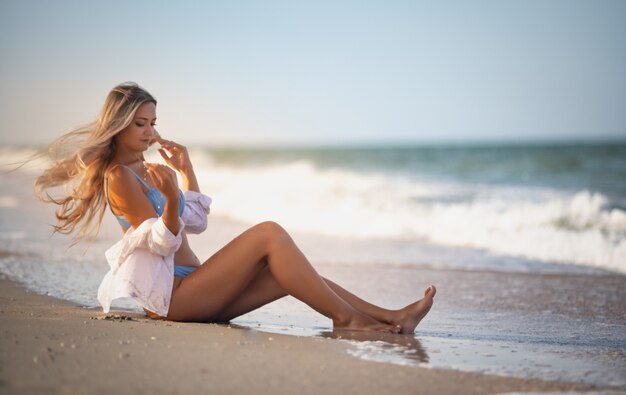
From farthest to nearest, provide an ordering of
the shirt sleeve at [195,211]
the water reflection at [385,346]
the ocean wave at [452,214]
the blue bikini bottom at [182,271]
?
the ocean wave at [452,214]
the shirt sleeve at [195,211]
the blue bikini bottom at [182,271]
the water reflection at [385,346]

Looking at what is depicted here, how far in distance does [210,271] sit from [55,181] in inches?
43.7

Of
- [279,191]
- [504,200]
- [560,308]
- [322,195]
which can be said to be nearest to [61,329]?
[560,308]

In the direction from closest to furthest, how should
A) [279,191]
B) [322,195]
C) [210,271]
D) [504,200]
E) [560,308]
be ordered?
[210,271] → [560,308] → [504,200] → [322,195] → [279,191]

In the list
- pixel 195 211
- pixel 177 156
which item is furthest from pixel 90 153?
pixel 195 211

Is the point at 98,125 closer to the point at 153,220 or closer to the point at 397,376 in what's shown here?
the point at 153,220

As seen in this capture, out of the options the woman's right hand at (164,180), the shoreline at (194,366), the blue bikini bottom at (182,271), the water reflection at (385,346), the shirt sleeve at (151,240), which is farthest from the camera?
the blue bikini bottom at (182,271)

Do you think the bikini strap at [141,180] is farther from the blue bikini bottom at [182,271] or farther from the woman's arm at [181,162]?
the blue bikini bottom at [182,271]

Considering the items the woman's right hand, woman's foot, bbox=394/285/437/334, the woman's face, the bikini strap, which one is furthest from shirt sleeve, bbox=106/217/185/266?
woman's foot, bbox=394/285/437/334

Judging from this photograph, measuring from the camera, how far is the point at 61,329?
3820mm

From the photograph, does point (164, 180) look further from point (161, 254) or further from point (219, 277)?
point (219, 277)

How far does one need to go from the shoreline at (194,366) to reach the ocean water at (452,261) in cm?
25

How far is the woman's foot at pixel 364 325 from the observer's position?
436 centimetres

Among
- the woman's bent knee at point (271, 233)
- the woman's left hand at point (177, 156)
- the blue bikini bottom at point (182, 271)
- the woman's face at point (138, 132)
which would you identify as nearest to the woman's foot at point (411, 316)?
the woman's bent knee at point (271, 233)

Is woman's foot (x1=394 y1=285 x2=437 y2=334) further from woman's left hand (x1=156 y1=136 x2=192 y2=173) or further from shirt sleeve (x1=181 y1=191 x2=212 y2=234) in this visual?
woman's left hand (x1=156 y1=136 x2=192 y2=173)
